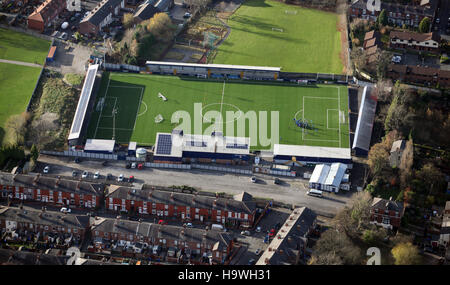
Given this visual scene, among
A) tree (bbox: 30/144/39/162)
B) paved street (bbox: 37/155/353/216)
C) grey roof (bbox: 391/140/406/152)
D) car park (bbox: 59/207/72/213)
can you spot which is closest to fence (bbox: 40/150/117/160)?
paved street (bbox: 37/155/353/216)

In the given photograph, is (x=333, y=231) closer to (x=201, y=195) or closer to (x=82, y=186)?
(x=201, y=195)

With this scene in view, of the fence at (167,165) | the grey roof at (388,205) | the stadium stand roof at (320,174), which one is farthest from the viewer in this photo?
the fence at (167,165)

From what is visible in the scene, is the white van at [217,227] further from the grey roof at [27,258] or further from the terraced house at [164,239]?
the grey roof at [27,258]

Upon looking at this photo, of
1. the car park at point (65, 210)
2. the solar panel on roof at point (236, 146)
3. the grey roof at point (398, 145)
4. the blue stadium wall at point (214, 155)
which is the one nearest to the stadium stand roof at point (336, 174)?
the grey roof at point (398, 145)

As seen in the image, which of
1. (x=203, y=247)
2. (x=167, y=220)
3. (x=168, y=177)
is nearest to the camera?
(x=203, y=247)

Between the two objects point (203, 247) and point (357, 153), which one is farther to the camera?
point (357, 153)

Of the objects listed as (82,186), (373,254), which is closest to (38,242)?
(82,186)
